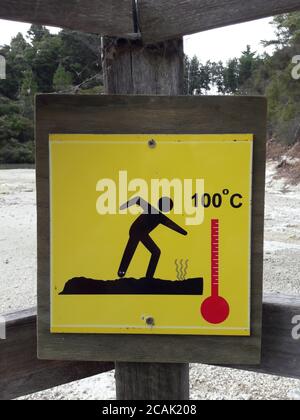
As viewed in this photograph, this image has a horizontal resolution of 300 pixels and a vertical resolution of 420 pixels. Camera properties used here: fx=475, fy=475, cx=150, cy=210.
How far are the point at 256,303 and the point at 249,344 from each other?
0.32 ft

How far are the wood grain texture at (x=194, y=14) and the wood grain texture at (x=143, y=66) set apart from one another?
40 millimetres

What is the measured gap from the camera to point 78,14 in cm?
102

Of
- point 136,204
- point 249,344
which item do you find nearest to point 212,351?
point 249,344

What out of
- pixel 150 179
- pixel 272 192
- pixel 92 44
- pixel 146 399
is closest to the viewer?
pixel 150 179

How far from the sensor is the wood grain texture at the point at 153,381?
3.92ft

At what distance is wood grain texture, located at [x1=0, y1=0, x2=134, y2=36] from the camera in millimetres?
995

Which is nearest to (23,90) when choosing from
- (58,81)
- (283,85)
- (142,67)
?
(58,81)

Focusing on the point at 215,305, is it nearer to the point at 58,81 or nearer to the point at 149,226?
the point at 149,226

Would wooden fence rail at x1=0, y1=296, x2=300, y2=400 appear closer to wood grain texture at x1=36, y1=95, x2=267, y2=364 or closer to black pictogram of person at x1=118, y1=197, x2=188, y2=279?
wood grain texture at x1=36, y1=95, x2=267, y2=364

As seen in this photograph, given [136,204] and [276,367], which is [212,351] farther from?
[136,204]

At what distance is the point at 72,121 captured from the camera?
3.50ft

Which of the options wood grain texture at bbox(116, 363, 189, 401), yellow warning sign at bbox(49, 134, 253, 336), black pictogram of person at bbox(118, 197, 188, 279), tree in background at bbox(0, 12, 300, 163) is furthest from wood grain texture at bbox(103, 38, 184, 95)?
tree in background at bbox(0, 12, 300, 163)

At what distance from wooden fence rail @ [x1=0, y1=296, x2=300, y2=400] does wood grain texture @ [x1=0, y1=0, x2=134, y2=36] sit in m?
0.70

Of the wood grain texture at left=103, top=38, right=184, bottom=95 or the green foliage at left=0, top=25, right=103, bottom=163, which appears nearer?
the wood grain texture at left=103, top=38, right=184, bottom=95
